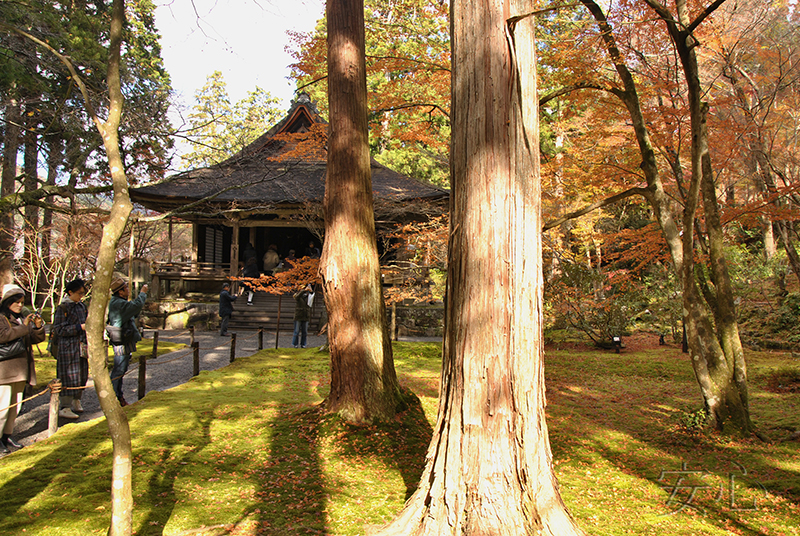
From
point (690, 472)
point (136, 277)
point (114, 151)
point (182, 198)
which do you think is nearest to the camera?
point (114, 151)

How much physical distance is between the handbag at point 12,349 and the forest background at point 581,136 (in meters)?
1.71

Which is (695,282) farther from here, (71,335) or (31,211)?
(31,211)

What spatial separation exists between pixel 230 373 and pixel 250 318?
789 cm

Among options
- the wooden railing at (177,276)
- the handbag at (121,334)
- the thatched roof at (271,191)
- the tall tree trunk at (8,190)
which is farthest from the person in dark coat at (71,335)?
the tall tree trunk at (8,190)

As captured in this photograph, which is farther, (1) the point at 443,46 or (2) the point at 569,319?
(2) the point at 569,319

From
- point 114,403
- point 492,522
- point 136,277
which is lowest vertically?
point 492,522

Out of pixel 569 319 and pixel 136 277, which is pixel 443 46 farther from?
pixel 136 277

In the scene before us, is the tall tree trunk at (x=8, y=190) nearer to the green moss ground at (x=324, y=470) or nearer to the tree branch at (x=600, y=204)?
→ the green moss ground at (x=324, y=470)

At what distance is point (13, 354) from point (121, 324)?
4.21 ft

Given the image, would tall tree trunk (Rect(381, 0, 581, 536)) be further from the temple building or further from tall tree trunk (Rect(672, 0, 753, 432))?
the temple building

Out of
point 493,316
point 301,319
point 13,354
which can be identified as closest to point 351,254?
point 493,316

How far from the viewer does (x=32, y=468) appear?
376cm

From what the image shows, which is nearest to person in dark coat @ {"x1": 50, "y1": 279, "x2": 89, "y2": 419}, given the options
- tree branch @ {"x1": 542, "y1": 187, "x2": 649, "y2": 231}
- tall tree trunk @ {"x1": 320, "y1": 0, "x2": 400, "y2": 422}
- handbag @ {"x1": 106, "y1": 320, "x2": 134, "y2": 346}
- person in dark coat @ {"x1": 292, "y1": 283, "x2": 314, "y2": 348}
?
handbag @ {"x1": 106, "y1": 320, "x2": 134, "y2": 346}

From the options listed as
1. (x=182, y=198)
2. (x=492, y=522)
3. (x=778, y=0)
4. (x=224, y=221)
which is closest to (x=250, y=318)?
(x=224, y=221)
